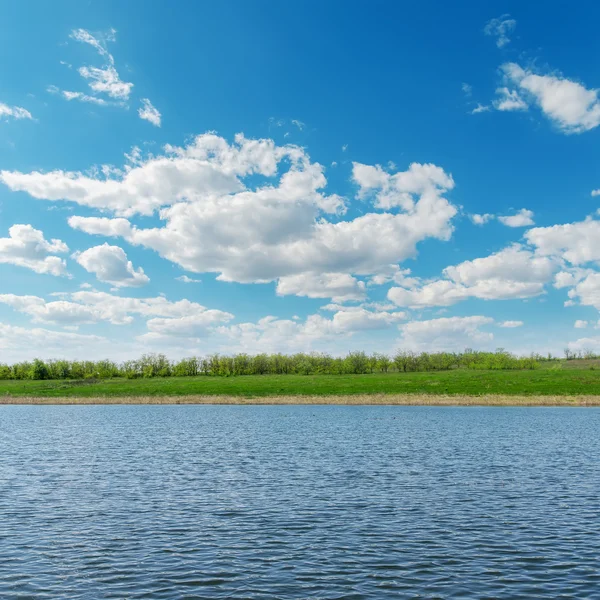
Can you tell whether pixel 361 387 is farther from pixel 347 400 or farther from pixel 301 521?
pixel 301 521

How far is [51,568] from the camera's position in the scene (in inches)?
729

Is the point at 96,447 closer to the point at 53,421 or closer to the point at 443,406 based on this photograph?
the point at 53,421

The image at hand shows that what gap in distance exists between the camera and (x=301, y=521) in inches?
964

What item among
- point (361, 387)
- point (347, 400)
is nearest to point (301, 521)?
point (347, 400)

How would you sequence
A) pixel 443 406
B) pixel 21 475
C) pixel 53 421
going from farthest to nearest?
pixel 443 406 → pixel 53 421 → pixel 21 475

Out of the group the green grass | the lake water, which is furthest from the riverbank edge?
the lake water

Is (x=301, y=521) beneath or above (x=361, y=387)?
beneath

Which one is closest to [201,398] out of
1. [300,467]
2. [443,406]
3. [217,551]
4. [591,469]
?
[443,406]

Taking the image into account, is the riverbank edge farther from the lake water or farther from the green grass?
the lake water

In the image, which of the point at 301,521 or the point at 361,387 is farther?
the point at 361,387

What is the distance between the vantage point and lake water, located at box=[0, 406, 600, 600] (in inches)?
673

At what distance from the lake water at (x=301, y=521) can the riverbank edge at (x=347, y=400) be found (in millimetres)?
63563

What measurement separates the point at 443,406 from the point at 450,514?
3631 inches

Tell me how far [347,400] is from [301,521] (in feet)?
328
